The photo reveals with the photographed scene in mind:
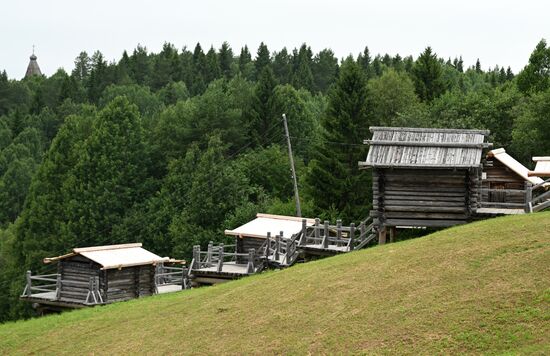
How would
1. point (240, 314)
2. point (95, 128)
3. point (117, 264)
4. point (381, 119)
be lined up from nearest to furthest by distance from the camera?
point (240, 314), point (117, 264), point (381, 119), point (95, 128)

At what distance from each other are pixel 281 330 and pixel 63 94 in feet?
378

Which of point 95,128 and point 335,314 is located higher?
point 95,128

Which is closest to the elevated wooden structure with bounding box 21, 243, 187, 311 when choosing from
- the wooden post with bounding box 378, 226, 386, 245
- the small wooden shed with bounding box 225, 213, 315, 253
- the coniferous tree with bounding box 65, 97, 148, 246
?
the small wooden shed with bounding box 225, 213, 315, 253

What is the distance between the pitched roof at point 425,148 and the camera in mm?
38406

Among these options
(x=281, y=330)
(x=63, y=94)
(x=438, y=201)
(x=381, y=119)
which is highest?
(x=63, y=94)

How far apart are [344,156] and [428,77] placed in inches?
1105

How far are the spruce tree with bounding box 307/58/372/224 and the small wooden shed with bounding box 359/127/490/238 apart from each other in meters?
23.7

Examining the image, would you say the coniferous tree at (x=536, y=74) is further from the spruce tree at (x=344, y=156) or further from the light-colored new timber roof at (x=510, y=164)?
the light-colored new timber roof at (x=510, y=164)

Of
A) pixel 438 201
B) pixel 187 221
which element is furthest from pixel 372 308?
pixel 187 221

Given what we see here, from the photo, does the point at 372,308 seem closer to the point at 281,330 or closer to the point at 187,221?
the point at 281,330

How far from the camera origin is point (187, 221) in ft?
240

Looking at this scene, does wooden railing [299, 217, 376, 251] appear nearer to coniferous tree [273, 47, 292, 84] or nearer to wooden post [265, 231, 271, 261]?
wooden post [265, 231, 271, 261]

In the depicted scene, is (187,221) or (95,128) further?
(95,128)

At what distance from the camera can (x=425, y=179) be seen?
39031 millimetres
